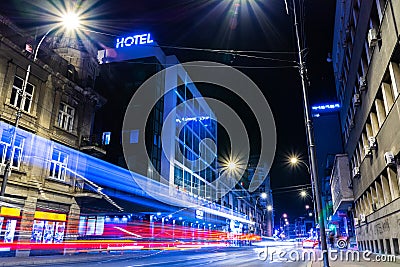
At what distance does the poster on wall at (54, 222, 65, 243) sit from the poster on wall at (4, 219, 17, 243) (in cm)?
307

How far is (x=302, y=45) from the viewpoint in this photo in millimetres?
11328

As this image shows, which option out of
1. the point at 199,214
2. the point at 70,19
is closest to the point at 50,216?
the point at 70,19

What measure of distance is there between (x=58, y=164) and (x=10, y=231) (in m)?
5.51

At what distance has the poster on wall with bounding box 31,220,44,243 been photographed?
19.5 meters

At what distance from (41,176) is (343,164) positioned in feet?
85.2

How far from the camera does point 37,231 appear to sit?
1977cm

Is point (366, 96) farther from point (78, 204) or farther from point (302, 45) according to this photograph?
point (78, 204)

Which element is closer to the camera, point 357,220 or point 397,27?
point 397,27

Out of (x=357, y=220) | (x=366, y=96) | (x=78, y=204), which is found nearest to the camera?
(x=366, y=96)

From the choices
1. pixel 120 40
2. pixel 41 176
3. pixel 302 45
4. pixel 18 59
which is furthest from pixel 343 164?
pixel 120 40

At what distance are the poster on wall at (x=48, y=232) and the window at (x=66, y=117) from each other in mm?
6919

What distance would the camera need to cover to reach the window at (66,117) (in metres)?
23.6

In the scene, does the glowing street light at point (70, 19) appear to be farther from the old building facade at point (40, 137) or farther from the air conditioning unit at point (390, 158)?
the air conditioning unit at point (390, 158)

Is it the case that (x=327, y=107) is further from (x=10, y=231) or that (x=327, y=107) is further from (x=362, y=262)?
(x=10, y=231)
